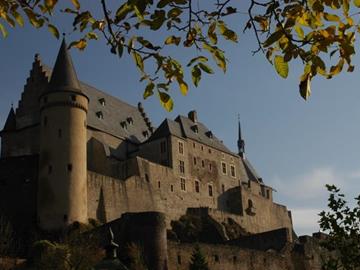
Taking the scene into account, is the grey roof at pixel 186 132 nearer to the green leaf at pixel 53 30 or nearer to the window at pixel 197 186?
the window at pixel 197 186

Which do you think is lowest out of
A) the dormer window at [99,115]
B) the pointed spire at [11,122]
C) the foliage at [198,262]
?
the foliage at [198,262]

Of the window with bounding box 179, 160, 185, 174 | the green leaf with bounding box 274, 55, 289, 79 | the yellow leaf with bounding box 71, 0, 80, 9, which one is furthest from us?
the window with bounding box 179, 160, 185, 174

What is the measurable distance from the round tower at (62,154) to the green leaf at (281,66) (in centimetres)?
4138

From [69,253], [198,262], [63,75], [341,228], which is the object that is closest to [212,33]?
[341,228]

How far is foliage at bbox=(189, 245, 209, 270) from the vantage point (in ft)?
138

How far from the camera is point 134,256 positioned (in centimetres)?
3956

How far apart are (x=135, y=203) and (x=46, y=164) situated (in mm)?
9572

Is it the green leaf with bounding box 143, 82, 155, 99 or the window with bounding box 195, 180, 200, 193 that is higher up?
the window with bounding box 195, 180, 200, 193

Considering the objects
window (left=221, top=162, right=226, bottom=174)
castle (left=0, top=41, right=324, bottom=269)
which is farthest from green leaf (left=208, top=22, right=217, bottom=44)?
window (left=221, top=162, right=226, bottom=174)

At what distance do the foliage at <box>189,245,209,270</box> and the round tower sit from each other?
9340 millimetres

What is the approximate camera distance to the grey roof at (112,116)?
61912 millimetres

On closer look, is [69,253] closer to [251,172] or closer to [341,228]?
[341,228]

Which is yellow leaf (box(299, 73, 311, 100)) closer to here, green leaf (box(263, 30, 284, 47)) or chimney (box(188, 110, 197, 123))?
green leaf (box(263, 30, 284, 47))

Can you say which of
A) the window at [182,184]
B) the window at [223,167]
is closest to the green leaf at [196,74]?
the window at [182,184]
